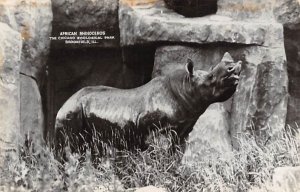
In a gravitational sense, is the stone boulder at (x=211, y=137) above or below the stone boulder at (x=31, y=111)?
below

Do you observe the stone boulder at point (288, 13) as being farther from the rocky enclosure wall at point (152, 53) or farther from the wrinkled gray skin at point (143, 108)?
the wrinkled gray skin at point (143, 108)

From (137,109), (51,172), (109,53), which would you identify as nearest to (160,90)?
(137,109)

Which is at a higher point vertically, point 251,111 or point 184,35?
point 184,35

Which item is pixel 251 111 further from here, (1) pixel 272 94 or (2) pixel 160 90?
(2) pixel 160 90

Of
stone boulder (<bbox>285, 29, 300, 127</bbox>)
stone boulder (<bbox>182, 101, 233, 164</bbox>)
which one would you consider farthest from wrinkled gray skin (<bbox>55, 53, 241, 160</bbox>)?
stone boulder (<bbox>285, 29, 300, 127</bbox>)

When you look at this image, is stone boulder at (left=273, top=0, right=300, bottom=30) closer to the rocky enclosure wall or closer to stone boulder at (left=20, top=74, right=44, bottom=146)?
the rocky enclosure wall

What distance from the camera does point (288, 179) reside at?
189 inches

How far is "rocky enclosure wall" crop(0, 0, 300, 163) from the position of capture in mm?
5246

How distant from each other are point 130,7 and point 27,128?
3.51ft

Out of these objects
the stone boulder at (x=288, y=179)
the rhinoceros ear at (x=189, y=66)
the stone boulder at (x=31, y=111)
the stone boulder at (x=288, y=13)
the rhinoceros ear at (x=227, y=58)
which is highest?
the stone boulder at (x=288, y=13)

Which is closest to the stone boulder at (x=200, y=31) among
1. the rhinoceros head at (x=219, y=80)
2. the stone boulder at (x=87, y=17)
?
the stone boulder at (x=87, y=17)

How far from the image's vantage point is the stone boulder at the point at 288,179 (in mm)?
4770

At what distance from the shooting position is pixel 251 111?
524 centimetres

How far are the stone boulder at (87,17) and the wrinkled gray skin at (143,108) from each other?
1.39 ft
